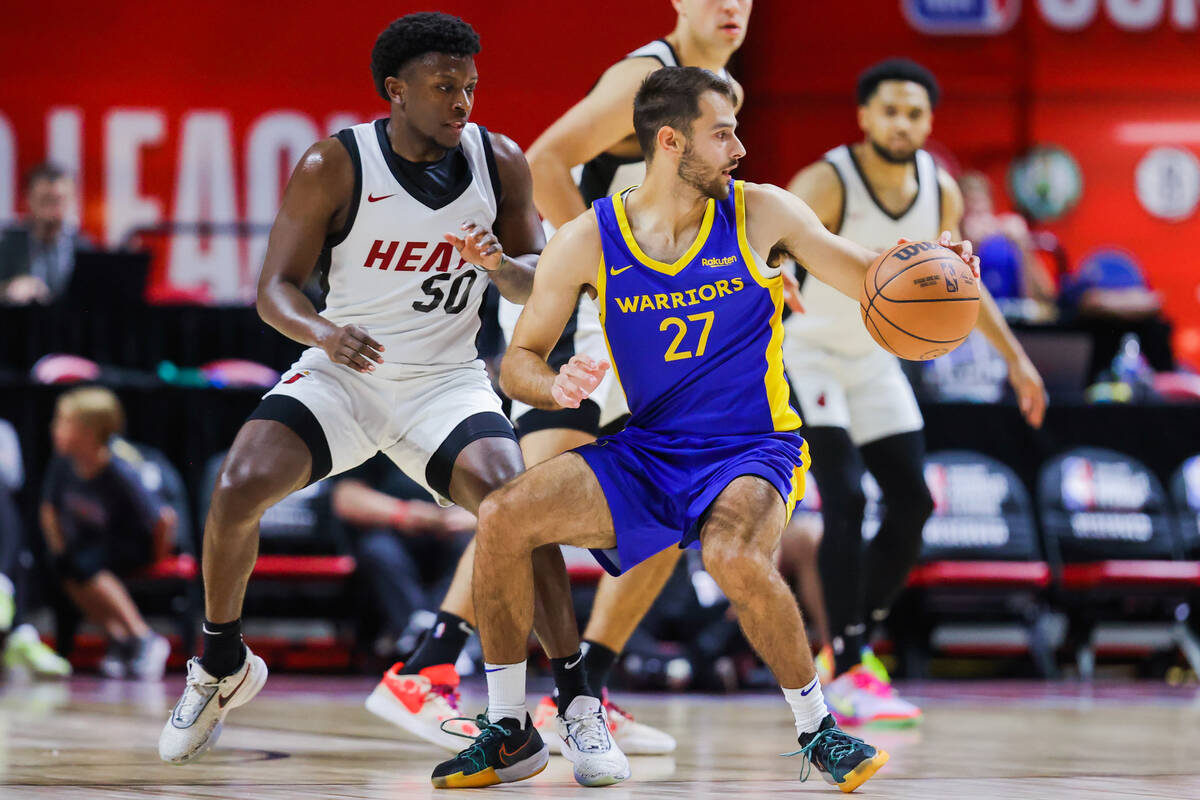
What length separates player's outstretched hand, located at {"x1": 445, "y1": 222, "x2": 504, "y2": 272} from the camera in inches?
154

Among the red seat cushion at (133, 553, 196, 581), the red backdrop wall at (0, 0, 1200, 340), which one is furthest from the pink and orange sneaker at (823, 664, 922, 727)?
the red backdrop wall at (0, 0, 1200, 340)

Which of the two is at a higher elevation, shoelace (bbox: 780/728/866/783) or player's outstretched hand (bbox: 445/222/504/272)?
player's outstretched hand (bbox: 445/222/504/272)

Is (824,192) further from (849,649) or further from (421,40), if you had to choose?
(421,40)

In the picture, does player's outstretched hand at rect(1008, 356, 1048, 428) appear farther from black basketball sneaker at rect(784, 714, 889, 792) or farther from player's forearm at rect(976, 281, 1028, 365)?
black basketball sneaker at rect(784, 714, 889, 792)

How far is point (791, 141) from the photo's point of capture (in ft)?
45.4

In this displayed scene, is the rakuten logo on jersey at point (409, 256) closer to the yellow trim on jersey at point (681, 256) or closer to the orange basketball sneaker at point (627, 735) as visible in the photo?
the yellow trim on jersey at point (681, 256)

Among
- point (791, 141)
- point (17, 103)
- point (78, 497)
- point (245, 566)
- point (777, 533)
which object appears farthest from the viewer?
point (791, 141)

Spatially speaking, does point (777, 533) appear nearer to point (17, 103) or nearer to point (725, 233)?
point (725, 233)

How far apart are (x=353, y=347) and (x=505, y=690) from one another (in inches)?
34.7

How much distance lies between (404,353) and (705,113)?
1.05 metres

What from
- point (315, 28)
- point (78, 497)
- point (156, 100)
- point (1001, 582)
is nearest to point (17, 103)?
point (156, 100)

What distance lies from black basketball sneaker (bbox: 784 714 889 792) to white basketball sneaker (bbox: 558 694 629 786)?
49 cm

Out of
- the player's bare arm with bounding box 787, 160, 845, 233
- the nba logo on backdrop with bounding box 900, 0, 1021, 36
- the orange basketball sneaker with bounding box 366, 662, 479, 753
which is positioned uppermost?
the nba logo on backdrop with bounding box 900, 0, 1021, 36

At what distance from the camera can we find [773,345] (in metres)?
3.87
